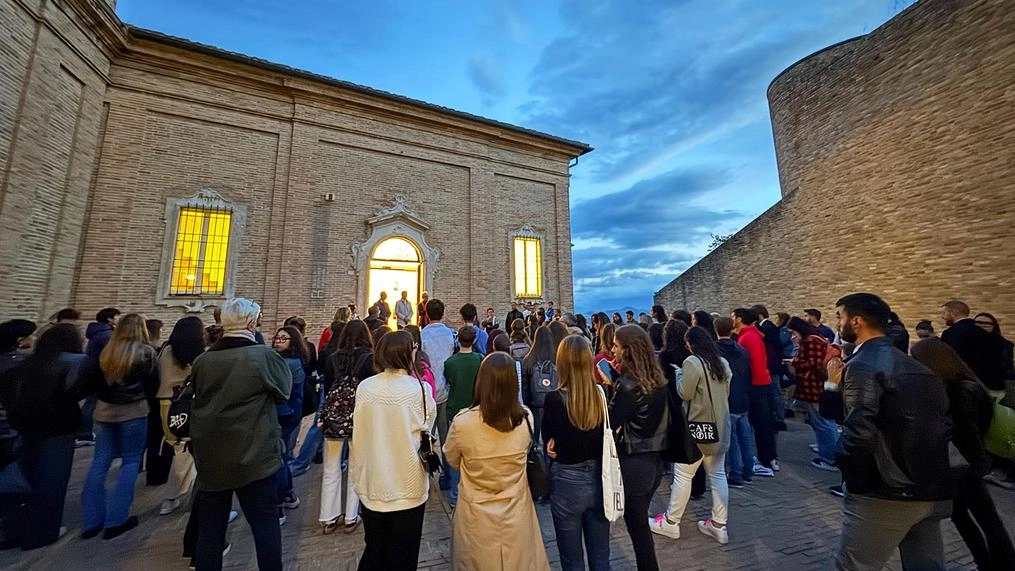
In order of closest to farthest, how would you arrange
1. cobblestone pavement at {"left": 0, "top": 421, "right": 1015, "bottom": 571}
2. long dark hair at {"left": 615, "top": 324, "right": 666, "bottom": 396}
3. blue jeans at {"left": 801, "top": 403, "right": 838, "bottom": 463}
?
long dark hair at {"left": 615, "top": 324, "right": 666, "bottom": 396} → cobblestone pavement at {"left": 0, "top": 421, "right": 1015, "bottom": 571} → blue jeans at {"left": 801, "top": 403, "right": 838, "bottom": 463}

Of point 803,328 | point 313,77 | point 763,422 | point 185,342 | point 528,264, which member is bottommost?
point 763,422

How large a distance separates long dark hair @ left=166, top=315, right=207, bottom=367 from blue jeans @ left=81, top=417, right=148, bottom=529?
66 centimetres

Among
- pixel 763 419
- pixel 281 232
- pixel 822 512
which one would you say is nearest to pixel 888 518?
pixel 822 512

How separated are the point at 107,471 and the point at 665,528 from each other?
5.24 metres

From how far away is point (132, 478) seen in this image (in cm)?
358

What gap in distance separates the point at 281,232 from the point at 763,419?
38.7 feet

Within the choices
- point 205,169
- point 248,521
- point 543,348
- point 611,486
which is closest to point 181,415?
point 248,521

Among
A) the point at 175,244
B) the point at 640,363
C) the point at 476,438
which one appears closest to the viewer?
the point at 476,438

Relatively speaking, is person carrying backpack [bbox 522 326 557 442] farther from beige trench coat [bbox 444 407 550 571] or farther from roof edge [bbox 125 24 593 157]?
roof edge [bbox 125 24 593 157]

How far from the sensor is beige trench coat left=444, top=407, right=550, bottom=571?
7.24 ft

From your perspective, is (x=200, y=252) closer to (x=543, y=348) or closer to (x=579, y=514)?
(x=543, y=348)

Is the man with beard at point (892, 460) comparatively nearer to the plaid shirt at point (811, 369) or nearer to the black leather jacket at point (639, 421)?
the black leather jacket at point (639, 421)

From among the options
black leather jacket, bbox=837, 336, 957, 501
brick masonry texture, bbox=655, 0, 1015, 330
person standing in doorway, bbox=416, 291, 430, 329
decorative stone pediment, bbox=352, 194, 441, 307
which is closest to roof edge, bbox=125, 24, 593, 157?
decorative stone pediment, bbox=352, 194, 441, 307

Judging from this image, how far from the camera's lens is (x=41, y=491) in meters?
3.32
